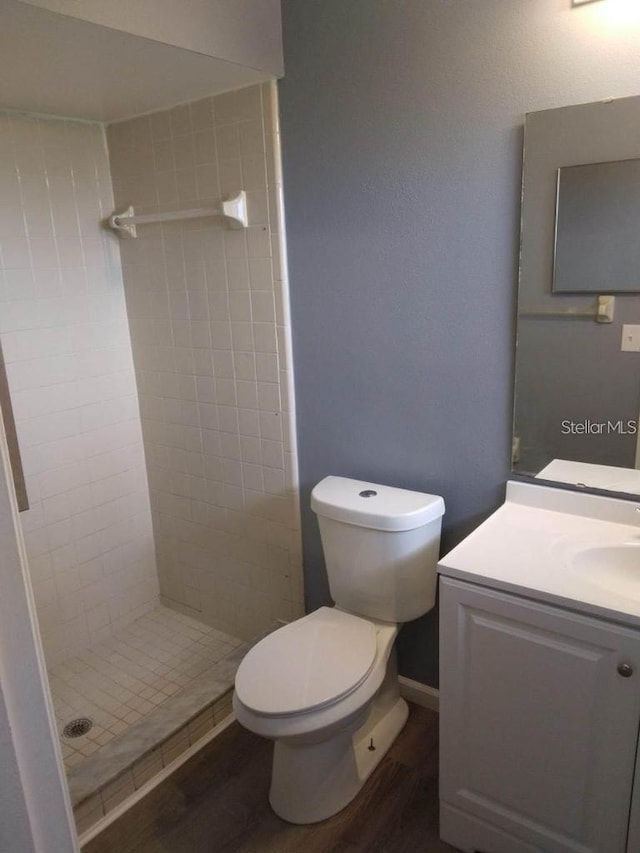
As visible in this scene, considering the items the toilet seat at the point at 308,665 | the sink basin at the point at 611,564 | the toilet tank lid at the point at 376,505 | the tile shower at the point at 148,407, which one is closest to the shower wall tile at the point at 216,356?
the tile shower at the point at 148,407

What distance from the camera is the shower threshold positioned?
6.11 feet

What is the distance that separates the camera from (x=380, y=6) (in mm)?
1740

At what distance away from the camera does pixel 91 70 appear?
70.0 inches

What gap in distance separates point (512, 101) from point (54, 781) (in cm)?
172

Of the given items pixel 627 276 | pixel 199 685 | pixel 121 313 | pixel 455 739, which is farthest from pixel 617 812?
pixel 121 313

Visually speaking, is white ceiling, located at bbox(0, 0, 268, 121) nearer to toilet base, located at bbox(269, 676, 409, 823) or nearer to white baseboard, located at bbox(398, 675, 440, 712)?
toilet base, located at bbox(269, 676, 409, 823)

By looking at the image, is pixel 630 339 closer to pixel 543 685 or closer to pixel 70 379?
pixel 543 685

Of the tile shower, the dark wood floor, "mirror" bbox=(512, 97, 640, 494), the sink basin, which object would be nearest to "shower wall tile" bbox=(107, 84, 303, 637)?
the tile shower

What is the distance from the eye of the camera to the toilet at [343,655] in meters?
1.62

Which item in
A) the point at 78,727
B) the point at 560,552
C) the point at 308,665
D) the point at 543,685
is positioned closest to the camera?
the point at 543,685

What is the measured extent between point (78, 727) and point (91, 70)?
210 centimetres

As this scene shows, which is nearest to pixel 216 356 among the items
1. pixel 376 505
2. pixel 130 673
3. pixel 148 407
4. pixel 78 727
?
pixel 148 407

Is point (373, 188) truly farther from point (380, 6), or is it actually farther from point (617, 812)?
point (617, 812)

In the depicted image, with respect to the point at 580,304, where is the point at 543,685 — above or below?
below
